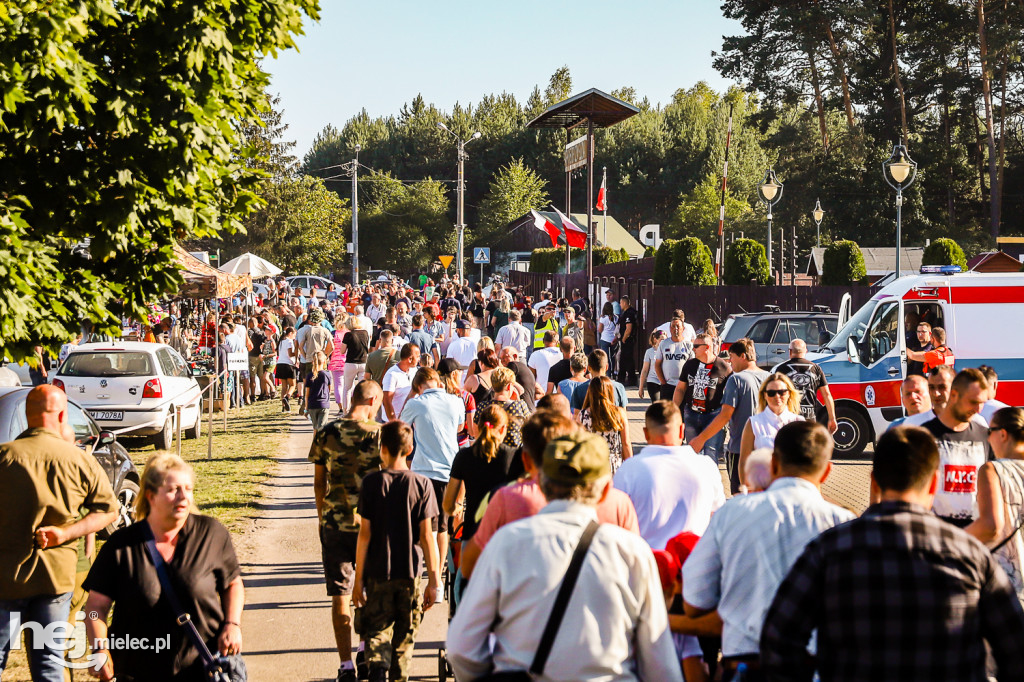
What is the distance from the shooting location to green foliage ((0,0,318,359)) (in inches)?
267

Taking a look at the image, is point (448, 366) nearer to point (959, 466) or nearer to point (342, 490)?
point (342, 490)

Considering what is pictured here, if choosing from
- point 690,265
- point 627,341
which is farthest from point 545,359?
point 690,265

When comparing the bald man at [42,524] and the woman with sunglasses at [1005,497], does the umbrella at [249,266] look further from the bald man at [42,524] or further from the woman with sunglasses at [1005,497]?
the woman with sunglasses at [1005,497]

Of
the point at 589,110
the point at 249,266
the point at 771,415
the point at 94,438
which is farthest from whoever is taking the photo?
the point at 249,266

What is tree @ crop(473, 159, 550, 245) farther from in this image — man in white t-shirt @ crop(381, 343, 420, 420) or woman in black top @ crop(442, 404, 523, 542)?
woman in black top @ crop(442, 404, 523, 542)

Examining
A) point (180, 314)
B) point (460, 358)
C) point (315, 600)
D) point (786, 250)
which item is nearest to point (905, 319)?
point (460, 358)

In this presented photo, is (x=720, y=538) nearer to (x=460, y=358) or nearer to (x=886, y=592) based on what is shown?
(x=886, y=592)

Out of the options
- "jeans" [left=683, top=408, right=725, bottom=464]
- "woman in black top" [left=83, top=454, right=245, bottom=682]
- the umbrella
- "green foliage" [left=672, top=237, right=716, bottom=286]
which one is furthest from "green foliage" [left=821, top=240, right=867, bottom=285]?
"woman in black top" [left=83, top=454, right=245, bottom=682]

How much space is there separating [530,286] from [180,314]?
2606 cm

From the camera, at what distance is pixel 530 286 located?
54.0 meters

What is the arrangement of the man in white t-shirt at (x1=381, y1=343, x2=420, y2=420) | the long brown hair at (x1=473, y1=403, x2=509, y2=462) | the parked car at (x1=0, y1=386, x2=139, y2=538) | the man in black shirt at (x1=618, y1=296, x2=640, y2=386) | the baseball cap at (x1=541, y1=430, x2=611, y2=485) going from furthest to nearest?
the man in black shirt at (x1=618, y1=296, x2=640, y2=386) < the man in white t-shirt at (x1=381, y1=343, x2=420, y2=420) < the parked car at (x1=0, y1=386, x2=139, y2=538) < the long brown hair at (x1=473, y1=403, x2=509, y2=462) < the baseball cap at (x1=541, y1=430, x2=611, y2=485)

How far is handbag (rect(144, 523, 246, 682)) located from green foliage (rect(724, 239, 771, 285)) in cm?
2903

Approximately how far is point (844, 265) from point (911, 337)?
18.1 m

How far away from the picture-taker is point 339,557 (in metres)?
6.53
